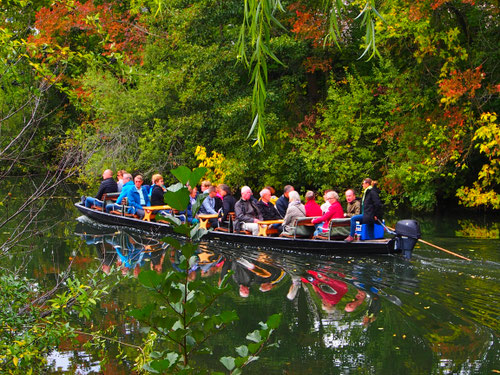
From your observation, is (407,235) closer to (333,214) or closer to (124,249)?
(333,214)

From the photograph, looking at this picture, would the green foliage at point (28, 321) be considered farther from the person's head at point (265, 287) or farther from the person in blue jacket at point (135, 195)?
the person in blue jacket at point (135, 195)

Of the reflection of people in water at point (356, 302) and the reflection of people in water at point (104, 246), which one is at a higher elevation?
the reflection of people in water at point (356, 302)

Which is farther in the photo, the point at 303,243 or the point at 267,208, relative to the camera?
the point at 267,208

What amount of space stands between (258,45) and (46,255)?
11335mm

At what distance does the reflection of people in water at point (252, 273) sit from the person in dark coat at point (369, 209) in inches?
69.6

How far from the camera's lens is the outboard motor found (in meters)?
12.7

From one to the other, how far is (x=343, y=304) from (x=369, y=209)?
3.52 m

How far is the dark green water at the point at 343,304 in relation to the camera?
7492 mm

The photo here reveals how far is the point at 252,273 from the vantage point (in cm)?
1280

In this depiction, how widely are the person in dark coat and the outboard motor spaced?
2.00 feet

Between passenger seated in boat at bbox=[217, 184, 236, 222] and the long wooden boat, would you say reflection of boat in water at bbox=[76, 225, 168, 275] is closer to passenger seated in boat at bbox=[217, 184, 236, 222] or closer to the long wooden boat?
the long wooden boat

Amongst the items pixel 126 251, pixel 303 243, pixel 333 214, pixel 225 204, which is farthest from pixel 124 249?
pixel 333 214

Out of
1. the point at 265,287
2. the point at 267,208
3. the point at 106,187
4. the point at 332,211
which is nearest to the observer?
the point at 265,287

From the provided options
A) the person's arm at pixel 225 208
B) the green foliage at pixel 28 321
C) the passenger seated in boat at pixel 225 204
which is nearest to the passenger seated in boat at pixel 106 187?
the passenger seated in boat at pixel 225 204
